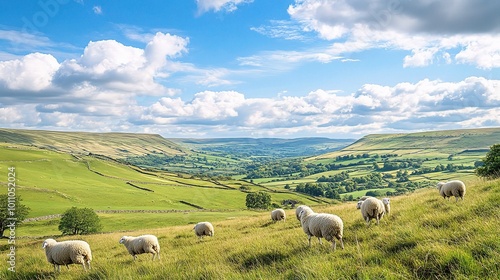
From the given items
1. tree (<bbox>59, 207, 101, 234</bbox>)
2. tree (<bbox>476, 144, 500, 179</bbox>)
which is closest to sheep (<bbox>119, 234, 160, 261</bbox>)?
tree (<bbox>476, 144, 500, 179</bbox>)

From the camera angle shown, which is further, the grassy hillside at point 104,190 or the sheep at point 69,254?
the grassy hillside at point 104,190

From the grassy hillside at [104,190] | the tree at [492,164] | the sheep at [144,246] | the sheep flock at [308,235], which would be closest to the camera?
the sheep flock at [308,235]

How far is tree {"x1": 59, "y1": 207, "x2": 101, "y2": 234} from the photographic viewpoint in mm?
58156

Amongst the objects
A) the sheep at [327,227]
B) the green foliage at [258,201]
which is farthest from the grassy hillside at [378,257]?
the green foliage at [258,201]

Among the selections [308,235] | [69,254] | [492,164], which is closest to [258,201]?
[492,164]

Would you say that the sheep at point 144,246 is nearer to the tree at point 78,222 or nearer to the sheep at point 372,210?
the sheep at point 372,210

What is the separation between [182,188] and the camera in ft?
454

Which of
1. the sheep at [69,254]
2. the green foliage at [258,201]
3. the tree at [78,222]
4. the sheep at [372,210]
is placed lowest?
the green foliage at [258,201]

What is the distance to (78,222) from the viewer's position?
191ft

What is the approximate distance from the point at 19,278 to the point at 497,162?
3258 cm

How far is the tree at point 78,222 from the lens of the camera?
5816cm

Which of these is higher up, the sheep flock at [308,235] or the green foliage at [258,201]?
the sheep flock at [308,235]

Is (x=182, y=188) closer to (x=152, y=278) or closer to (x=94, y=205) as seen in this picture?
(x=94, y=205)

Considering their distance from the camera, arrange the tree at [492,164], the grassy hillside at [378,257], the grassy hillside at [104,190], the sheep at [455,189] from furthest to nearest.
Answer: the grassy hillside at [104,190], the tree at [492,164], the sheep at [455,189], the grassy hillside at [378,257]
